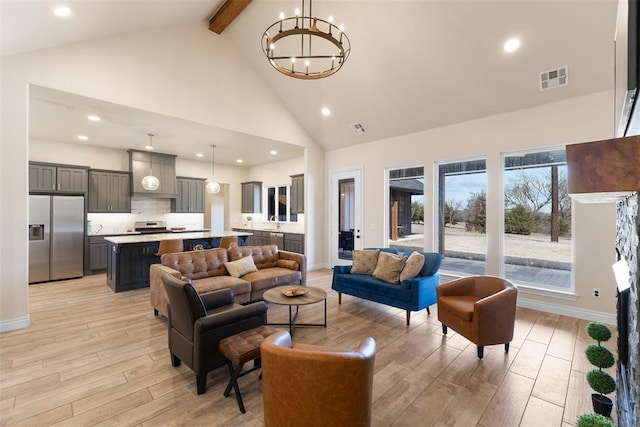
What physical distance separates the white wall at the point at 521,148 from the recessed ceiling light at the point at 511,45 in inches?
42.5

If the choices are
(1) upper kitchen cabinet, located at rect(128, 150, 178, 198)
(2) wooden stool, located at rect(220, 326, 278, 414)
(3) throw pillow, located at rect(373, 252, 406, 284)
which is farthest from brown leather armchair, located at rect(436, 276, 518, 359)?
(1) upper kitchen cabinet, located at rect(128, 150, 178, 198)

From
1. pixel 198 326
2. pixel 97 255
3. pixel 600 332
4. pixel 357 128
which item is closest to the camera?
pixel 600 332

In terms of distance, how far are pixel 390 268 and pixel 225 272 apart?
101 inches

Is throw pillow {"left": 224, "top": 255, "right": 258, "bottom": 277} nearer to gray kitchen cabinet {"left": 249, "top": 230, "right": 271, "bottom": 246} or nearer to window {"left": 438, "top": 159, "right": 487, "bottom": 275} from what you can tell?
window {"left": 438, "top": 159, "right": 487, "bottom": 275}

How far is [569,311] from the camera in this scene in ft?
12.8

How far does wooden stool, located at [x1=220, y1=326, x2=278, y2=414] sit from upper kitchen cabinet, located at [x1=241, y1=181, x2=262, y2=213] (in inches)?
278

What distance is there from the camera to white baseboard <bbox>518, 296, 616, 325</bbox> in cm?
364

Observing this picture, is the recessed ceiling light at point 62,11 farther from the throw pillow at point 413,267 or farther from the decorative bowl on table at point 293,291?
the throw pillow at point 413,267

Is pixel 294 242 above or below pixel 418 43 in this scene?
below

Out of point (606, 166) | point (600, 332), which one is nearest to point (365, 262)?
point (600, 332)

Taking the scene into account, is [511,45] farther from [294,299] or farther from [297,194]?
[297,194]

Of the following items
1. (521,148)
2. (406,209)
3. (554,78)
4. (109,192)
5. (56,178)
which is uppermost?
(554,78)

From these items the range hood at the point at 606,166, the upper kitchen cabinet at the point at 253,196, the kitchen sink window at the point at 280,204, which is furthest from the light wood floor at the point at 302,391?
the upper kitchen cabinet at the point at 253,196

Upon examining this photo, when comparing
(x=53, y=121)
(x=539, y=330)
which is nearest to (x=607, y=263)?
(x=539, y=330)
